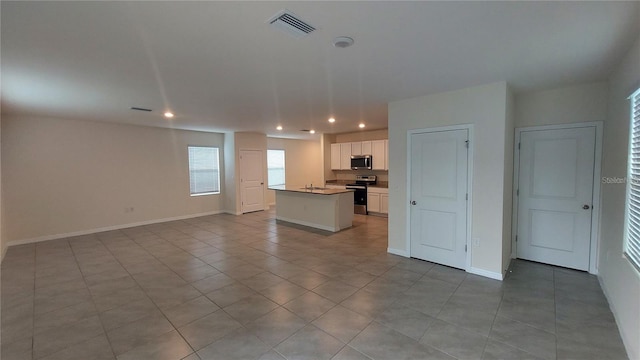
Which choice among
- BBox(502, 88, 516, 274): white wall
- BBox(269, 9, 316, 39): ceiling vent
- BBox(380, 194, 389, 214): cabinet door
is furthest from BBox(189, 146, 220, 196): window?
BBox(502, 88, 516, 274): white wall

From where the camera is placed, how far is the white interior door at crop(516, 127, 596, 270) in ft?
12.2

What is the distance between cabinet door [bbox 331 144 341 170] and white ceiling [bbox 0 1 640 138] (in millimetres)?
4422

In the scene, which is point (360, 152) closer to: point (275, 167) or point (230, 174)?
point (275, 167)

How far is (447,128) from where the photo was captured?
3.87 m

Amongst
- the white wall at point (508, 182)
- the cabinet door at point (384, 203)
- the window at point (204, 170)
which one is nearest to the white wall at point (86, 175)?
the window at point (204, 170)

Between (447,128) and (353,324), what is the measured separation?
2835 mm

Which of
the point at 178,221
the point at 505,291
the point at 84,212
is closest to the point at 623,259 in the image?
the point at 505,291

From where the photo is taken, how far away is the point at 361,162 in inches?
316

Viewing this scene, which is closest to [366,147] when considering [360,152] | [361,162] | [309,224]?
[360,152]

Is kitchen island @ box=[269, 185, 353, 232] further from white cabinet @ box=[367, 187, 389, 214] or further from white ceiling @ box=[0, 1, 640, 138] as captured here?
white ceiling @ box=[0, 1, 640, 138]

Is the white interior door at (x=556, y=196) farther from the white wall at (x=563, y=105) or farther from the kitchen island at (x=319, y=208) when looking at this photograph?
the kitchen island at (x=319, y=208)

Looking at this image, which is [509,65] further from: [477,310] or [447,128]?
[477,310]

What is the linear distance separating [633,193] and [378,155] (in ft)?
18.4

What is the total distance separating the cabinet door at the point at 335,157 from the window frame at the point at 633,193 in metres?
6.65
